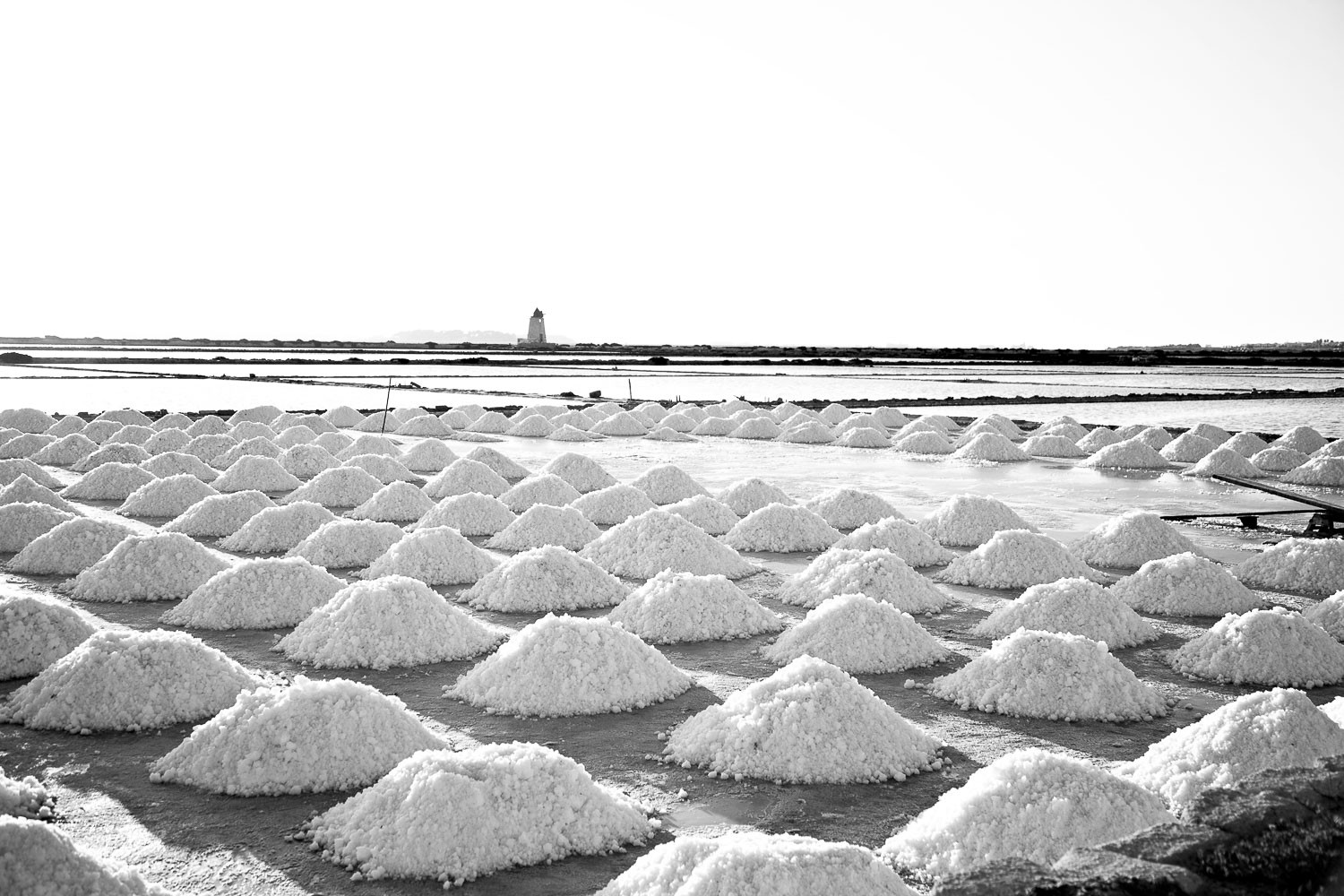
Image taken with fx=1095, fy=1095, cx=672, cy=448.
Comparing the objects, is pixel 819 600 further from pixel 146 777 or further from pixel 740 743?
pixel 146 777

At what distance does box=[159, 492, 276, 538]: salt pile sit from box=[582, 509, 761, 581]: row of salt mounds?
7.27ft

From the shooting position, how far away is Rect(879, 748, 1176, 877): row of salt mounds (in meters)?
2.20

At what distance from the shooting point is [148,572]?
4.86m

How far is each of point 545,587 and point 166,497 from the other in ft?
12.2

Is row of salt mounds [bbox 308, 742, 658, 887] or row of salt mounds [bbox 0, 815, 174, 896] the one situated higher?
row of salt mounds [bbox 0, 815, 174, 896]

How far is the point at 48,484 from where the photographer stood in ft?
26.9

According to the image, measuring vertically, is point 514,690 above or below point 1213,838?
Answer: below

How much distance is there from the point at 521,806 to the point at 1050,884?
1.21 metres

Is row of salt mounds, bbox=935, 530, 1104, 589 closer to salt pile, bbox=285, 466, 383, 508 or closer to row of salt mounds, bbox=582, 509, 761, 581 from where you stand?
row of salt mounds, bbox=582, 509, 761, 581

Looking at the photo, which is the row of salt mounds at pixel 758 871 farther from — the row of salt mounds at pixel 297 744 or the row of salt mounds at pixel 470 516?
the row of salt mounds at pixel 470 516

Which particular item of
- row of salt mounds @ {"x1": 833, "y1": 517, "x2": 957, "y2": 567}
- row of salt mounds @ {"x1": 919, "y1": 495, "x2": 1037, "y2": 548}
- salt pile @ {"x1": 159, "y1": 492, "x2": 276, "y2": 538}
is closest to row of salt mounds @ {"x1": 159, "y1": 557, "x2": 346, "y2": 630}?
salt pile @ {"x1": 159, "y1": 492, "x2": 276, "y2": 538}

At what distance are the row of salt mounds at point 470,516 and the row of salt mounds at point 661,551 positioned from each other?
1.06 meters

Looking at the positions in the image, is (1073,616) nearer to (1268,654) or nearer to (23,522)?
(1268,654)

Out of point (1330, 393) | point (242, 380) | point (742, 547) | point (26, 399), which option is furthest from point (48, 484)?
point (1330, 393)
